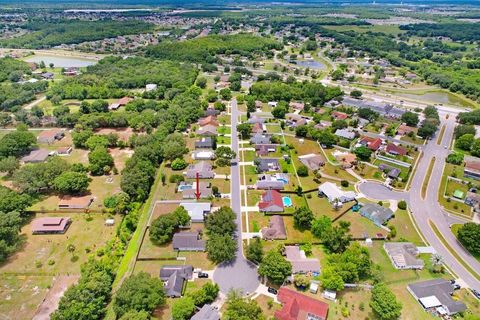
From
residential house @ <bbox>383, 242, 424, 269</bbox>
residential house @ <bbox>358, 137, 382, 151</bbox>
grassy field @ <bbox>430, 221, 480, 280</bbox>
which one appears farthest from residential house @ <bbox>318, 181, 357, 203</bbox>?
residential house @ <bbox>358, 137, 382, 151</bbox>

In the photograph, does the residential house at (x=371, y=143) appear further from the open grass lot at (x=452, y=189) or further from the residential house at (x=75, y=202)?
the residential house at (x=75, y=202)

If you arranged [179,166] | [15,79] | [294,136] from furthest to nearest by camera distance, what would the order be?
[15,79], [294,136], [179,166]

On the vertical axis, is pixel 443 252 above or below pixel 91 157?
below

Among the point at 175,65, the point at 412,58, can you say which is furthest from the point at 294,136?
the point at 412,58

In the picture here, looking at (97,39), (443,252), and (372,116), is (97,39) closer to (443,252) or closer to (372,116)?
(372,116)

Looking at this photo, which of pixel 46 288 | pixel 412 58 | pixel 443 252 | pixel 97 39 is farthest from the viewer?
pixel 97 39

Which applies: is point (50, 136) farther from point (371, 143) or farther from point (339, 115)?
point (371, 143)

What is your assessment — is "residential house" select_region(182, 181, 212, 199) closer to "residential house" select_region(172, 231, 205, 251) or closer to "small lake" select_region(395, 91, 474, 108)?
"residential house" select_region(172, 231, 205, 251)
